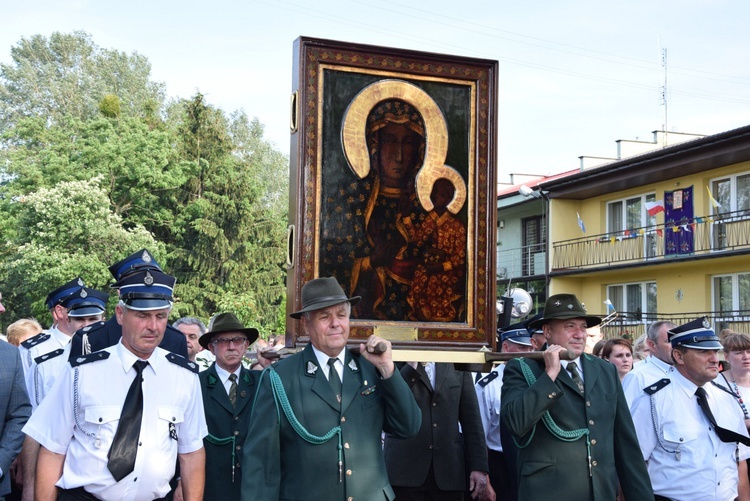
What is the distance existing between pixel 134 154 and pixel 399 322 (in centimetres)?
3586

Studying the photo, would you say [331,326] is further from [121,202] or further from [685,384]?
[121,202]

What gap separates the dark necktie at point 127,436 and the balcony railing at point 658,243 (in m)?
23.7

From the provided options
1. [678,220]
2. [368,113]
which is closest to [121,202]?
[678,220]

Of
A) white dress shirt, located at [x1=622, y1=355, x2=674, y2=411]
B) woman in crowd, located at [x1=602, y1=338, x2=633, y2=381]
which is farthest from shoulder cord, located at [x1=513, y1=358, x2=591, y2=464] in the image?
woman in crowd, located at [x1=602, y1=338, x2=633, y2=381]

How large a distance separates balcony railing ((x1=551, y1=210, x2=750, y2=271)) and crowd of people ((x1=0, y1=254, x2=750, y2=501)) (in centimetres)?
2044

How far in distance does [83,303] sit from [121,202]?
3419cm

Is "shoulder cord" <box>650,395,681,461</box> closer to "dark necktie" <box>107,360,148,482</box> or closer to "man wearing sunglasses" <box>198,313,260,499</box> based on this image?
"man wearing sunglasses" <box>198,313,260,499</box>

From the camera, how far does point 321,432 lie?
500 cm

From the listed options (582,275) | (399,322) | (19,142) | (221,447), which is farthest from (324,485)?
(19,142)

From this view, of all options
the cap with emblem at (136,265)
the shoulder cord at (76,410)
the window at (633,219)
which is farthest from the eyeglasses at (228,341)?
the window at (633,219)

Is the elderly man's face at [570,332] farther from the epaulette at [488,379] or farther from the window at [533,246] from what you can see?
the window at [533,246]

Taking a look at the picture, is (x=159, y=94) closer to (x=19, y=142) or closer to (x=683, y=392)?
(x=19, y=142)

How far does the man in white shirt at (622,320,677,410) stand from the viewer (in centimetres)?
721

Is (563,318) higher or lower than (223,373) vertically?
higher
